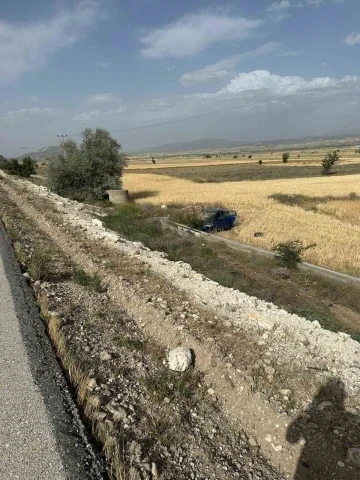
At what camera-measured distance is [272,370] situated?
5.60m

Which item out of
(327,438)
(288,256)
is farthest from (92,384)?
(288,256)

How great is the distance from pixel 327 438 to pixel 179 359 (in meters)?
2.32

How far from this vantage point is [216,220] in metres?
21.4

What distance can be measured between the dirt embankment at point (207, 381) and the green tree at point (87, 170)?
1038 inches

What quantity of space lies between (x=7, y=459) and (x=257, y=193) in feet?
123

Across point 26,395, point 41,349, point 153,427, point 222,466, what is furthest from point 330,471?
point 41,349

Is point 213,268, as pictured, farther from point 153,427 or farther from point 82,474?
point 82,474

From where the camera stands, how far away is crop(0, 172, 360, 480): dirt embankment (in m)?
4.17

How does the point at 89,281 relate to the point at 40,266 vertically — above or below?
below

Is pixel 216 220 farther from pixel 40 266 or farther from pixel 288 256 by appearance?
pixel 40 266

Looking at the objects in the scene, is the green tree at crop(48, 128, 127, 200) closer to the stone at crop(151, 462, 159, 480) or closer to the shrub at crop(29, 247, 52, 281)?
the shrub at crop(29, 247, 52, 281)

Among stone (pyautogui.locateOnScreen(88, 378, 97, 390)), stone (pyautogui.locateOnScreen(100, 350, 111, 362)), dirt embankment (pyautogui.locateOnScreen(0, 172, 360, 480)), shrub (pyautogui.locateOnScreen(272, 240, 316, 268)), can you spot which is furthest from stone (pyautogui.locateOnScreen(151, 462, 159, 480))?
shrub (pyautogui.locateOnScreen(272, 240, 316, 268))

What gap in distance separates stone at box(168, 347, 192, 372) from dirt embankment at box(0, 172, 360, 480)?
0.16 m

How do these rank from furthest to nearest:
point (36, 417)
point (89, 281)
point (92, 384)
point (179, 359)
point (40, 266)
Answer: point (40, 266), point (89, 281), point (179, 359), point (92, 384), point (36, 417)
